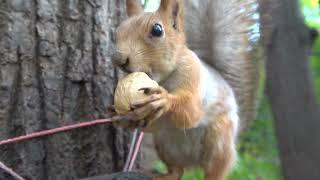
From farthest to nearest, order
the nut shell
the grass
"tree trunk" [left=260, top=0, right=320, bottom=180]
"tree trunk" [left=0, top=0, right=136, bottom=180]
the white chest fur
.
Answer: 1. the grass
2. "tree trunk" [left=0, top=0, right=136, bottom=180]
3. the white chest fur
4. the nut shell
5. "tree trunk" [left=260, top=0, right=320, bottom=180]

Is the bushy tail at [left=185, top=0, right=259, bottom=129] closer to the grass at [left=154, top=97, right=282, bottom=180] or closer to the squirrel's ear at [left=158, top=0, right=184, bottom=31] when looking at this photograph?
the squirrel's ear at [left=158, top=0, right=184, bottom=31]

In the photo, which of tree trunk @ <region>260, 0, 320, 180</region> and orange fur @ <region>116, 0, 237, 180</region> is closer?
tree trunk @ <region>260, 0, 320, 180</region>

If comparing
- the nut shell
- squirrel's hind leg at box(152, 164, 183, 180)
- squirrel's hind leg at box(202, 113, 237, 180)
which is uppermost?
the nut shell

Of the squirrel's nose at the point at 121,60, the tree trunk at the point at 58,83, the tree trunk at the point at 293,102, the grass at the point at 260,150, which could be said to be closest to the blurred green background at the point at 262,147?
the grass at the point at 260,150

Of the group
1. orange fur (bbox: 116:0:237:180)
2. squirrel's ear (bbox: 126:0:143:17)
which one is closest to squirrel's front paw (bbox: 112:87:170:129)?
orange fur (bbox: 116:0:237:180)

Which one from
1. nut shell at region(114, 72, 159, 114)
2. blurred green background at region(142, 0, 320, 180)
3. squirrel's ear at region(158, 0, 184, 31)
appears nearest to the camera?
nut shell at region(114, 72, 159, 114)

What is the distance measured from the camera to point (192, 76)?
112 centimetres

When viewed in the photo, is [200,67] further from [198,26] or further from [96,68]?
[96,68]

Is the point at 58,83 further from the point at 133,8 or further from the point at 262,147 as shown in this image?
the point at 262,147

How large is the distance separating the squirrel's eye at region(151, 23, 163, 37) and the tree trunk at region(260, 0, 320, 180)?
0.56 metres

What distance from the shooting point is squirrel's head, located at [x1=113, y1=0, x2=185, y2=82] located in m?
0.96

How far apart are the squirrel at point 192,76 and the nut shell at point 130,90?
0.01 m

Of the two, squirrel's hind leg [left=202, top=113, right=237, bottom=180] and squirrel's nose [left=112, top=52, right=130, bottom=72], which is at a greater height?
squirrel's nose [left=112, top=52, right=130, bottom=72]

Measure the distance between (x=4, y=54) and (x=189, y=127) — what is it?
0.45 meters
